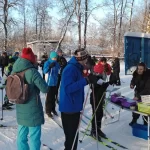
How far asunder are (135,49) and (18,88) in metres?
8.61

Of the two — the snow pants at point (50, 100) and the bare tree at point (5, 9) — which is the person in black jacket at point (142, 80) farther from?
the bare tree at point (5, 9)

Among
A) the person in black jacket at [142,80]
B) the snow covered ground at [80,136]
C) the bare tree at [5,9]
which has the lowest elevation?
the snow covered ground at [80,136]

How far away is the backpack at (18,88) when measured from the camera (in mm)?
3225

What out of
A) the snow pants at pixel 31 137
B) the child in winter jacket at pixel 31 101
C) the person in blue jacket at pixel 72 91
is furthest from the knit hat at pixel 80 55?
the snow pants at pixel 31 137

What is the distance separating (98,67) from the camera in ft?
17.3

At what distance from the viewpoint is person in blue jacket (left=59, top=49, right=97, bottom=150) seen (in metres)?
3.35

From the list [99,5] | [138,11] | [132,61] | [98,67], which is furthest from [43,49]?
[98,67]

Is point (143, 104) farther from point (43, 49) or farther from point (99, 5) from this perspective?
point (43, 49)

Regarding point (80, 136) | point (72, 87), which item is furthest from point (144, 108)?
point (80, 136)

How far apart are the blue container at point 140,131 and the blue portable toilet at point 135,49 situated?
5742 mm

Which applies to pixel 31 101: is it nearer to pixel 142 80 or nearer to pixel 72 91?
pixel 72 91

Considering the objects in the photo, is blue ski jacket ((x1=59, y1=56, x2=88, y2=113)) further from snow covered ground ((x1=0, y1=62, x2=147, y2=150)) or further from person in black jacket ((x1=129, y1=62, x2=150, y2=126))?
person in black jacket ((x1=129, y1=62, x2=150, y2=126))

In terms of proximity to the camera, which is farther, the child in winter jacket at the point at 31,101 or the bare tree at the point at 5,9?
the bare tree at the point at 5,9

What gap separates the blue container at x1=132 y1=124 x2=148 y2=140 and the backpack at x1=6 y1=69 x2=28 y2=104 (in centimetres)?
297
